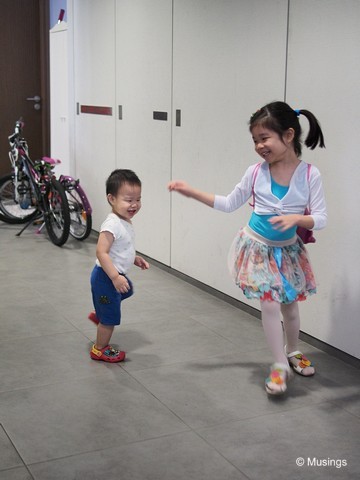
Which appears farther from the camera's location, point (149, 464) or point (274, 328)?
point (274, 328)

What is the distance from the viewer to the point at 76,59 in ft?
19.8

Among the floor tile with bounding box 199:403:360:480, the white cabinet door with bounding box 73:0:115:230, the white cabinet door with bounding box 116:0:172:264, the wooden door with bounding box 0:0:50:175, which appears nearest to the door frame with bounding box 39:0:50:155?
the wooden door with bounding box 0:0:50:175

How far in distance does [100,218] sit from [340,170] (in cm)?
305

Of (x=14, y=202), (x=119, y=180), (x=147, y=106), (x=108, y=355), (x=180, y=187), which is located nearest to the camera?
(x=180, y=187)

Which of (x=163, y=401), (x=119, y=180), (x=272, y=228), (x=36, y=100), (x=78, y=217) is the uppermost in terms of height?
(x=36, y=100)

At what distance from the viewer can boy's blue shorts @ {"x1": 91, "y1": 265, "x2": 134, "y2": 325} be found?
3049 millimetres

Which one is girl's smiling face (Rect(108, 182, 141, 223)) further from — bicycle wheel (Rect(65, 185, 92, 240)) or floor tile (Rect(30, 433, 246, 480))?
bicycle wheel (Rect(65, 185, 92, 240))

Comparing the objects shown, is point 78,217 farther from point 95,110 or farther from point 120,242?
point 120,242

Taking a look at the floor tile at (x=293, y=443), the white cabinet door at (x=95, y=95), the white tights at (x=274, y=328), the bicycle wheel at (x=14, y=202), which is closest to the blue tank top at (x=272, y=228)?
the white tights at (x=274, y=328)

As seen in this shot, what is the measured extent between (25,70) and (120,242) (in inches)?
202

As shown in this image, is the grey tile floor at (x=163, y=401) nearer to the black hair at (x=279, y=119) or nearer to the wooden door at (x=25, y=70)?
the black hair at (x=279, y=119)

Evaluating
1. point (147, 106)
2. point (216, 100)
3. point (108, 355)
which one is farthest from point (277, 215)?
point (147, 106)

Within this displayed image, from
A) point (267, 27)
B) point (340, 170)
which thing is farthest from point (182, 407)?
point (267, 27)

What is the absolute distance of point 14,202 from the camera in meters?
6.07
